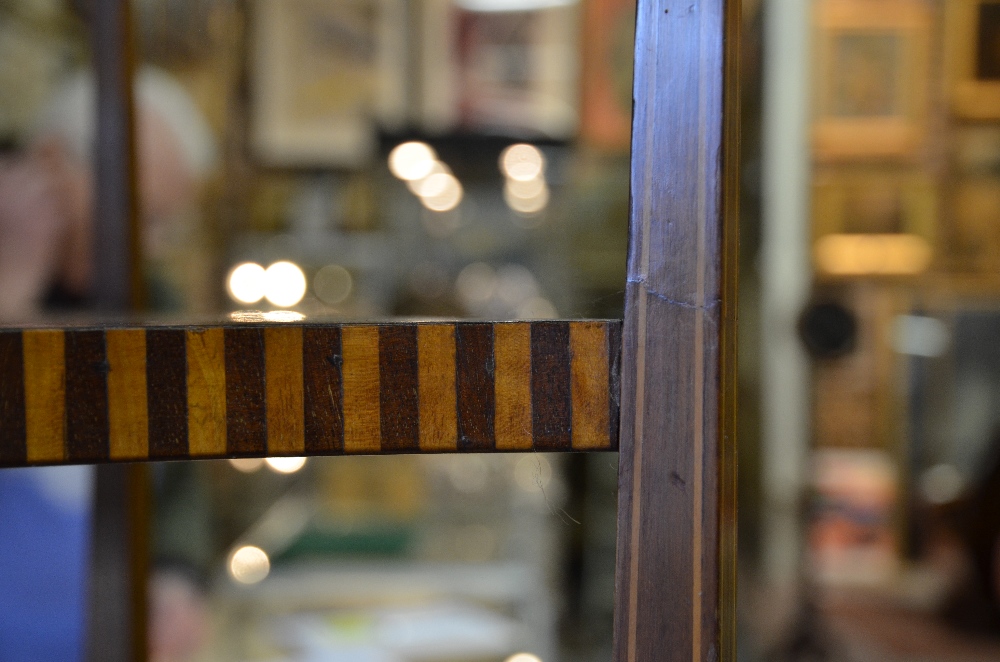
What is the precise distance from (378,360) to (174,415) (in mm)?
65

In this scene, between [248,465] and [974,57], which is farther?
[974,57]

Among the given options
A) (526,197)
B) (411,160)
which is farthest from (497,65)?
(411,160)

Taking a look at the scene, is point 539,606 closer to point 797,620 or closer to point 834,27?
point 797,620

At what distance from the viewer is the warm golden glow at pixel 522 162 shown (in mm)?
2617

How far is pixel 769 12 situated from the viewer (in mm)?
2510

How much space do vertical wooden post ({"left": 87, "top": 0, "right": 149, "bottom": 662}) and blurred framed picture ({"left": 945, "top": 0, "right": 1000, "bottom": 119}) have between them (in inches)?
101

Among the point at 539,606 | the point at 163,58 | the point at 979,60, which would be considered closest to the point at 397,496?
the point at 539,606

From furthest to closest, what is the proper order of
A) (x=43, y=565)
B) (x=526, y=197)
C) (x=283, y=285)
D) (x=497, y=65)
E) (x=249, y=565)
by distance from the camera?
(x=497, y=65)
(x=526, y=197)
(x=283, y=285)
(x=249, y=565)
(x=43, y=565)

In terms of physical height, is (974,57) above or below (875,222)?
above

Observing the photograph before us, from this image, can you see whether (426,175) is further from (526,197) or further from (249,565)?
(249,565)

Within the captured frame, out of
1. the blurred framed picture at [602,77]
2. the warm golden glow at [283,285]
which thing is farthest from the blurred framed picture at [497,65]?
the warm golden glow at [283,285]

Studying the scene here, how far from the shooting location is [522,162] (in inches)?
107

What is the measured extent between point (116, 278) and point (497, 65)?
3.41 meters

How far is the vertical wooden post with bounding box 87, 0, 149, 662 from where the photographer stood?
1.70ft
